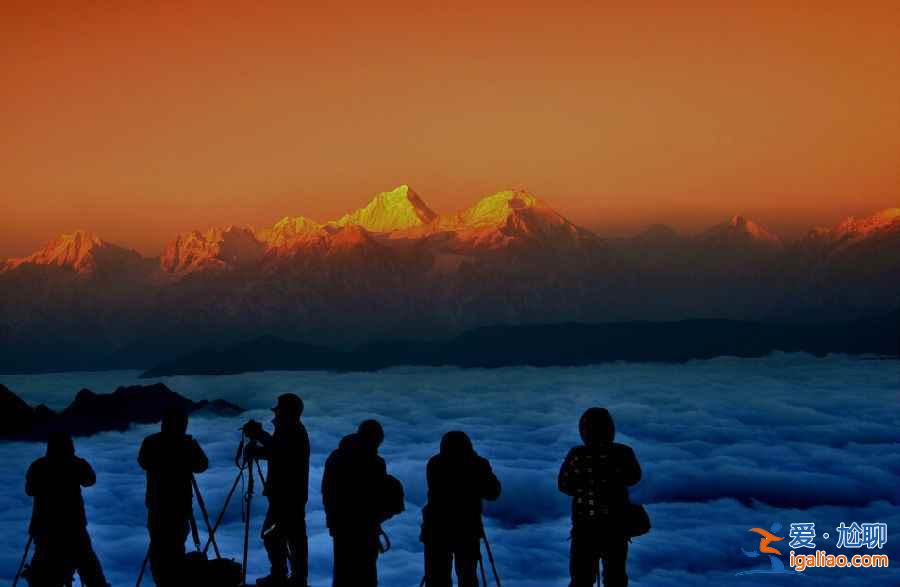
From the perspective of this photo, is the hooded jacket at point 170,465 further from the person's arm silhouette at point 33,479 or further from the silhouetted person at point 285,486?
the person's arm silhouette at point 33,479

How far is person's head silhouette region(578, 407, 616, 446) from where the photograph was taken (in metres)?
8.45

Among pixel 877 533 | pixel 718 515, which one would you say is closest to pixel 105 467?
pixel 718 515

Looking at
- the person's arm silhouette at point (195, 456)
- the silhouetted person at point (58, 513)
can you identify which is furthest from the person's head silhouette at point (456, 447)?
the silhouetted person at point (58, 513)

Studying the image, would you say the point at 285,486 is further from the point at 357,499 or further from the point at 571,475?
the point at 571,475

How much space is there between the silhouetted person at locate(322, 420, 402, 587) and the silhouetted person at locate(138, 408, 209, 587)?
205 centimetres

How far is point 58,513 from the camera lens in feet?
35.1

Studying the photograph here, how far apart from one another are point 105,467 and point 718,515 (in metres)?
75.3

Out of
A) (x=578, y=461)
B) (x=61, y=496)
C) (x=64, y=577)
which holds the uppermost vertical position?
(x=578, y=461)

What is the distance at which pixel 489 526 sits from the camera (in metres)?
107

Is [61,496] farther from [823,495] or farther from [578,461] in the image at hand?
[823,495]

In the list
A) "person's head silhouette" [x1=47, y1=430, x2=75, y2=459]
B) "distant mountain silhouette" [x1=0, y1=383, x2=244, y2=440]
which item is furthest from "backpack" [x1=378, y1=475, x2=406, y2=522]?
"distant mountain silhouette" [x1=0, y1=383, x2=244, y2=440]

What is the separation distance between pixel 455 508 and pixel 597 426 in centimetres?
186

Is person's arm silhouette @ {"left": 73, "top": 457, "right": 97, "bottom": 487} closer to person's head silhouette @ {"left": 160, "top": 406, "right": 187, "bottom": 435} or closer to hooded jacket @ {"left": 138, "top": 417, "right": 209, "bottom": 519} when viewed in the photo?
hooded jacket @ {"left": 138, "top": 417, "right": 209, "bottom": 519}

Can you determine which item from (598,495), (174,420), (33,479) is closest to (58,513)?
(33,479)
